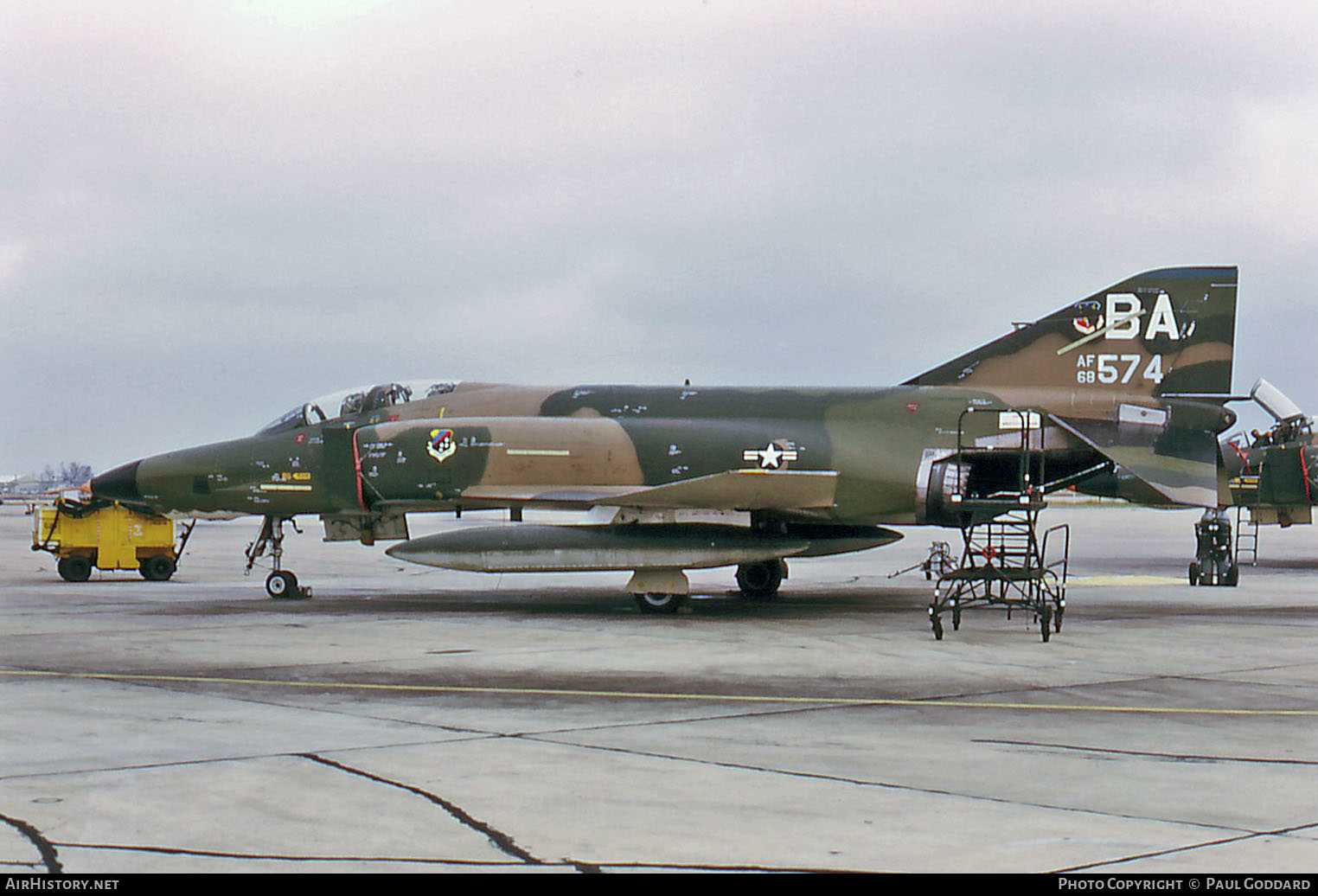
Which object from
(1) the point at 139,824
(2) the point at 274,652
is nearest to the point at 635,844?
(1) the point at 139,824

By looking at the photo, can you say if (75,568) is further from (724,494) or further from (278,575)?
Answer: (724,494)

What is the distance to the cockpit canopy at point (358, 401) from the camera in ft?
61.2

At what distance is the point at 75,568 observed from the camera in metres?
23.1

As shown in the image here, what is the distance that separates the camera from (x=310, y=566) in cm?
2844

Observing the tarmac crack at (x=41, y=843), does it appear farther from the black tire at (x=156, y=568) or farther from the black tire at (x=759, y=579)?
the black tire at (x=156, y=568)

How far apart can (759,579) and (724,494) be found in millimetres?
3599

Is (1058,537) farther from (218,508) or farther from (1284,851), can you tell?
(1284,851)

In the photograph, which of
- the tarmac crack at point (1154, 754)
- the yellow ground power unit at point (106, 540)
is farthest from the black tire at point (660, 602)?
the yellow ground power unit at point (106, 540)

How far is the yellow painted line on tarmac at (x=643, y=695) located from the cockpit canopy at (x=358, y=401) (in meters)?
8.05

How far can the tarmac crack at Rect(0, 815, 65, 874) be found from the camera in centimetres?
500

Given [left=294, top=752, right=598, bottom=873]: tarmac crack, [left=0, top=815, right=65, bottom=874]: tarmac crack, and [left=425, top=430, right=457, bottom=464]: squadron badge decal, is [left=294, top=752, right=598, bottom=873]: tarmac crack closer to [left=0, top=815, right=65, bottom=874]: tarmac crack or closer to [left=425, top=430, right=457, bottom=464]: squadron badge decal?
[left=0, top=815, right=65, bottom=874]: tarmac crack

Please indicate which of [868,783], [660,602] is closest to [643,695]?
[868,783]
